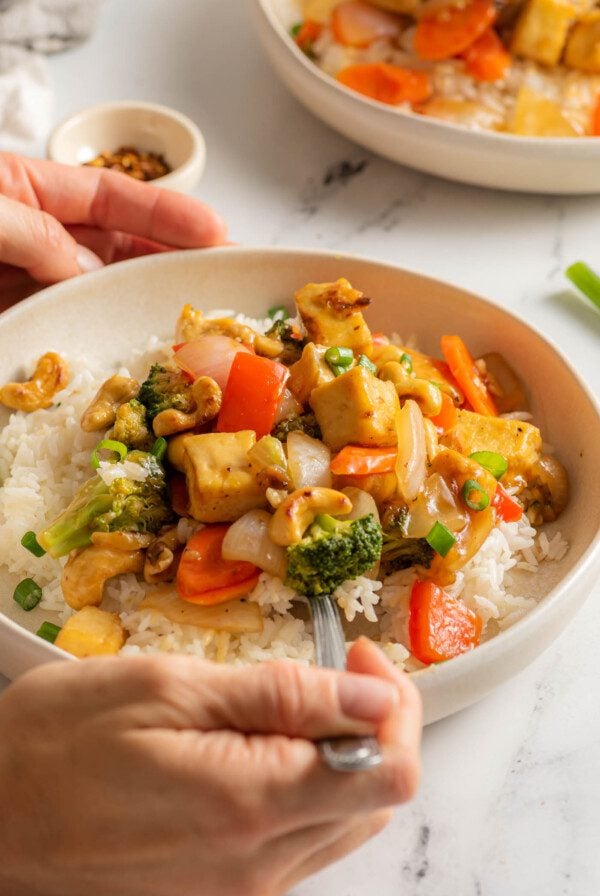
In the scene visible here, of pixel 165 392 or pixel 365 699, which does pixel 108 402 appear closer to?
pixel 165 392

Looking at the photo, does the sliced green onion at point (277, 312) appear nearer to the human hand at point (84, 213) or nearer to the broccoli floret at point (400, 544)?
the human hand at point (84, 213)

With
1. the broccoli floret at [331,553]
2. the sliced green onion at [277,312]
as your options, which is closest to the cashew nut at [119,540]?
the broccoli floret at [331,553]

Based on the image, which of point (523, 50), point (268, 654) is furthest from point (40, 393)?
point (523, 50)

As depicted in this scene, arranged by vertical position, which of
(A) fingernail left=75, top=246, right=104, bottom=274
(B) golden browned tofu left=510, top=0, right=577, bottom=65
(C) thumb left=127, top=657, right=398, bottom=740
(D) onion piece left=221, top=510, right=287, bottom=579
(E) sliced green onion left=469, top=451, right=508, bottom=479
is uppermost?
(B) golden browned tofu left=510, top=0, right=577, bottom=65

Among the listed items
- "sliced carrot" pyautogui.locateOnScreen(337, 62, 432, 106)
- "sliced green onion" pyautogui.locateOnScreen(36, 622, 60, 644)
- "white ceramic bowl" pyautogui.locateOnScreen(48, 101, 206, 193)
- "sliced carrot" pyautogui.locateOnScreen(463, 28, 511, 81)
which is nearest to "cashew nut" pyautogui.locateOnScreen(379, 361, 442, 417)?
"sliced green onion" pyautogui.locateOnScreen(36, 622, 60, 644)

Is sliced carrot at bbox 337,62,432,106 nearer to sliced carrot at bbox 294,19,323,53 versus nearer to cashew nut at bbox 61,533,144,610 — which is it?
sliced carrot at bbox 294,19,323,53

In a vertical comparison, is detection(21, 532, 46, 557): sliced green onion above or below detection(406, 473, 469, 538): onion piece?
below

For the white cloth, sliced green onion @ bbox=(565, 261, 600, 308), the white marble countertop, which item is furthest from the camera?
the white cloth

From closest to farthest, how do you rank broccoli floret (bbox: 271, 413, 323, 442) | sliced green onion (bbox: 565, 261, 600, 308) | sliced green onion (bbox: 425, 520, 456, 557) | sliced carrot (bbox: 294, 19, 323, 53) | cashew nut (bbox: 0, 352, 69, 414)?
sliced green onion (bbox: 425, 520, 456, 557)
broccoli floret (bbox: 271, 413, 323, 442)
cashew nut (bbox: 0, 352, 69, 414)
sliced green onion (bbox: 565, 261, 600, 308)
sliced carrot (bbox: 294, 19, 323, 53)

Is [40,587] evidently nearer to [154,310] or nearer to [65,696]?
[65,696]
